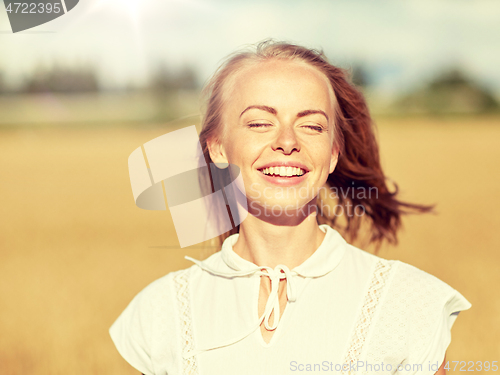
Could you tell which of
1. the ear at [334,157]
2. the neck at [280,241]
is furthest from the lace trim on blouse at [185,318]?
the ear at [334,157]

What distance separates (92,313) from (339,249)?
9.26 metres

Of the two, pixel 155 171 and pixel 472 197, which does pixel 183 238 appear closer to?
pixel 155 171

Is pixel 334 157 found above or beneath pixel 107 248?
above

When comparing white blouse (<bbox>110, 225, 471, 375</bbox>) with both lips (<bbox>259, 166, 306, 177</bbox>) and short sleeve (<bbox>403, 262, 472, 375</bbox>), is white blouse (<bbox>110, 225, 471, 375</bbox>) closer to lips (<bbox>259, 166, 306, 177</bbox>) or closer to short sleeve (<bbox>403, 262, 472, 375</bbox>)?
short sleeve (<bbox>403, 262, 472, 375</bbox>)

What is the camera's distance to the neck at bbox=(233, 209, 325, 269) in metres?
2.66

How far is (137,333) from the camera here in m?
2.72

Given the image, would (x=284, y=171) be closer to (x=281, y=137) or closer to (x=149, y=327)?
→ (x=281, y=137)

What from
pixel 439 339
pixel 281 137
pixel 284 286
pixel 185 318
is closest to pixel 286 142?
pixel 281 137

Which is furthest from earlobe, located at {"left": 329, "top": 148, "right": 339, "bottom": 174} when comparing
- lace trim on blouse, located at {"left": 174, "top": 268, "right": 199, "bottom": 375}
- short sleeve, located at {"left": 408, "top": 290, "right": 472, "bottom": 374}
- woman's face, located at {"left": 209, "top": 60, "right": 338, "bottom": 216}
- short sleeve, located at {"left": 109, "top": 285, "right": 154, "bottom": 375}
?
short sleeve, located at {"left": 109, "top": 285, "right": 154, "bottom": 375}

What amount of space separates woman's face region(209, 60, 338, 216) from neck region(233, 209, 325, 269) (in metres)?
0.10

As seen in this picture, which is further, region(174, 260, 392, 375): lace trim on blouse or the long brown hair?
the long brown hair

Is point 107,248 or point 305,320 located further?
point 107,248

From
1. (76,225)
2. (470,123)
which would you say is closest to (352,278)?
(76,225)

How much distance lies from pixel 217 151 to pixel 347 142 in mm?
915
